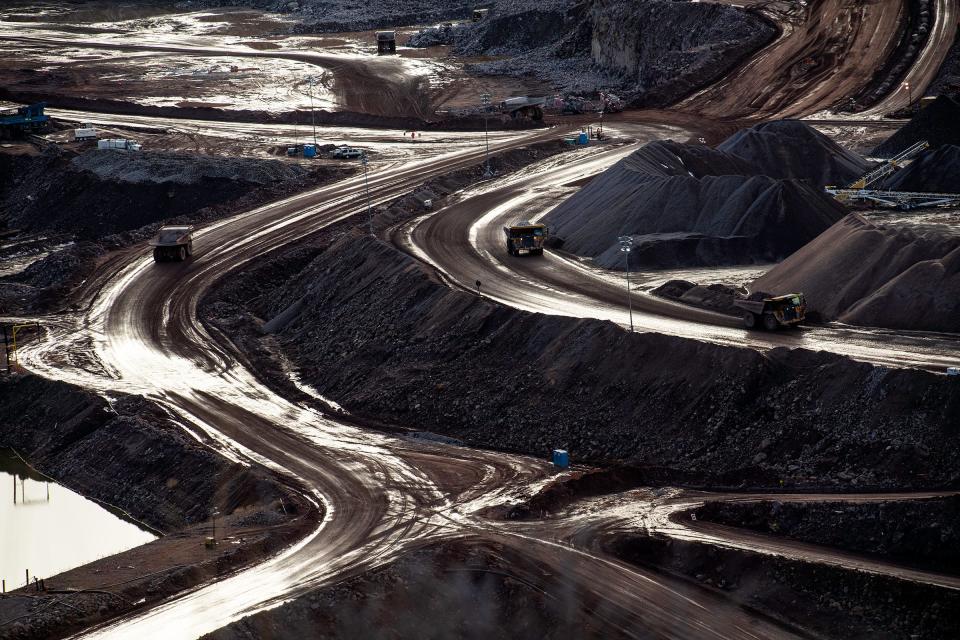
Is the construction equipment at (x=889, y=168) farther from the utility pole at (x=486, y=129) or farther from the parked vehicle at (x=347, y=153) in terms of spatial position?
the parked vehicle at (x=347, y=153)

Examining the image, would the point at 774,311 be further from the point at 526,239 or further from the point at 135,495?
the point at 135,495

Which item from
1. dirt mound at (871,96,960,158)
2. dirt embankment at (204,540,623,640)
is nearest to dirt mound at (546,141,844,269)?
dirt mound at (871,96,960,158)

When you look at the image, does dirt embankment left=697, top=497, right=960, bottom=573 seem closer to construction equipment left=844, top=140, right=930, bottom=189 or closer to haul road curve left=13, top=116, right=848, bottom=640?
haul road curve left=13, top=116, right=848, bottom=640

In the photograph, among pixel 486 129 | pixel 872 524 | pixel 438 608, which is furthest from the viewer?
pixel 486 129

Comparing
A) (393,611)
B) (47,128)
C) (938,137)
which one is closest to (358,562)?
(393,611)

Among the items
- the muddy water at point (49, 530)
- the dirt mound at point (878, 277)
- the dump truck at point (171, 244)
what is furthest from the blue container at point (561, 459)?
the dump truck at point (171, 244)

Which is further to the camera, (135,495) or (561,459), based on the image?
(135,495)

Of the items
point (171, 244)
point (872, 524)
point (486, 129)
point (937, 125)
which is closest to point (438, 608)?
point (872, 524)
